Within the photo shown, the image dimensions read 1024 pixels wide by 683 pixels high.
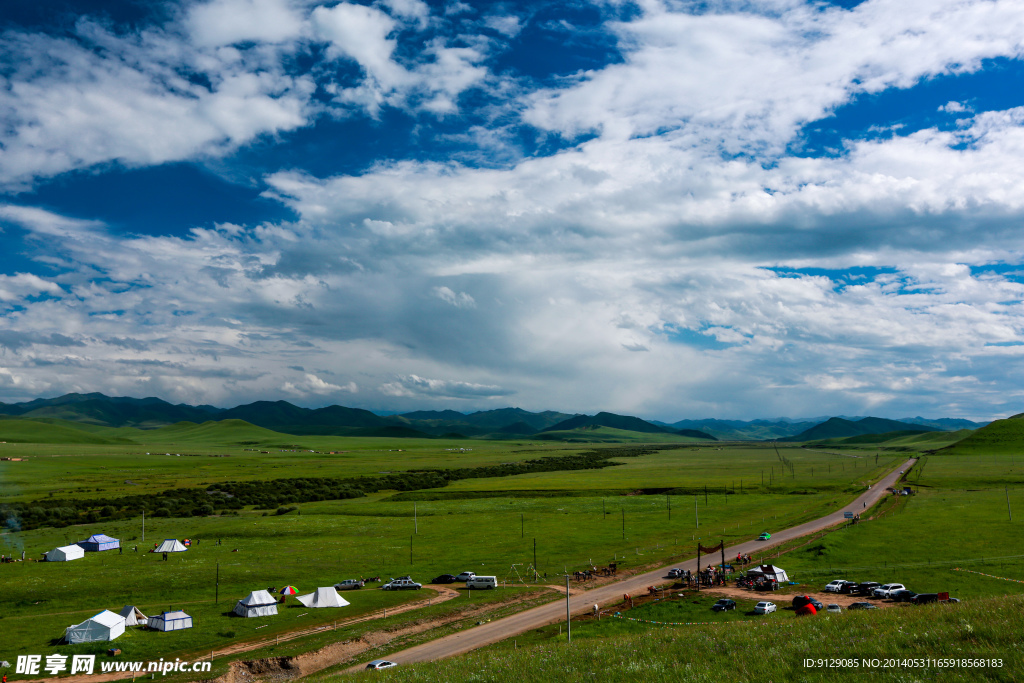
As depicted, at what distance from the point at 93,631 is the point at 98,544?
4852 cm

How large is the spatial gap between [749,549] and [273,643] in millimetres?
58526

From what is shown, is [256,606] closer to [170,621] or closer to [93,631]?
[170,621]

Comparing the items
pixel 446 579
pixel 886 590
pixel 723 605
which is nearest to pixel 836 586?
pixel 886 590

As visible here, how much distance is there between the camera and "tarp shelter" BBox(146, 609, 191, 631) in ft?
157

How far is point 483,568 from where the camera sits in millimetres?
70000

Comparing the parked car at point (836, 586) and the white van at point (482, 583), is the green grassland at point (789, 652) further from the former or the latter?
the white van at point (482, 583)

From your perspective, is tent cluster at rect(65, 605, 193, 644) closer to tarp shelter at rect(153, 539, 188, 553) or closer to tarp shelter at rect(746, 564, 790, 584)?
tarp shelter at rect(153, 539, 188, 553)

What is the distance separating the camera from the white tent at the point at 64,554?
3027 inches

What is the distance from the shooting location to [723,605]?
1951 inches

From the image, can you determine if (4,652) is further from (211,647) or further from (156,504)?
(156,504)

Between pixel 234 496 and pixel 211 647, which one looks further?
pixel 234 496

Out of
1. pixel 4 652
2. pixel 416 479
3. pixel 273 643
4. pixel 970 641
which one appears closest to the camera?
pixel 970 641

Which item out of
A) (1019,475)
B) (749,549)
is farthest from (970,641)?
(1019,475)

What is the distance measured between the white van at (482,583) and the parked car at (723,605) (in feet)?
75.2
